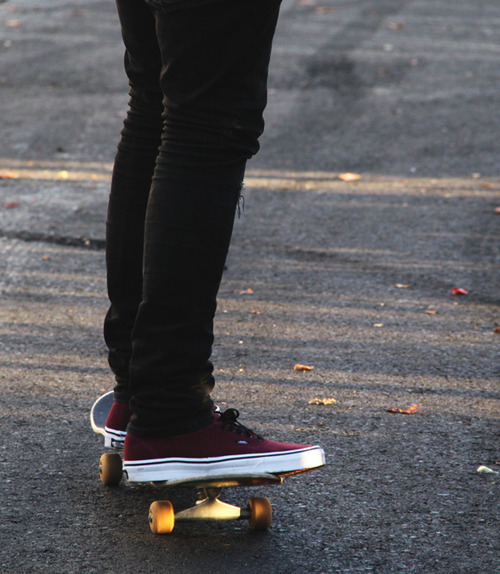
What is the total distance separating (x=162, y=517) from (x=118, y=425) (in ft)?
1.02

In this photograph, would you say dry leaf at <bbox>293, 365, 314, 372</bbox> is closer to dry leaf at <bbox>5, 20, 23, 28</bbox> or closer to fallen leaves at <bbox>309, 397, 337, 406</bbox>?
fallen leaves at <bbox>309, 397, 337, 406</bbox>

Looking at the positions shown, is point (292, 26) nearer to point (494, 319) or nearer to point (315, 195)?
point (315, 195)

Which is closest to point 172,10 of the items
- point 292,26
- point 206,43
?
point 206,43

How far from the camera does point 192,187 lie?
178cm

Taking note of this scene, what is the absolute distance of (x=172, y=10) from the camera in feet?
5.54

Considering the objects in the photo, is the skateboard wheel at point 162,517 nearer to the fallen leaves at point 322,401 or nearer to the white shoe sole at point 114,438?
the white shoe sole at point 114,438

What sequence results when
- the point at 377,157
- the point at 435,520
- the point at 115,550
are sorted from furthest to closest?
the point at 377,157 → the point at 435,520 → the point at 115,550

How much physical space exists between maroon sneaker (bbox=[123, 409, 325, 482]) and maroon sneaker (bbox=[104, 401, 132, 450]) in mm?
215

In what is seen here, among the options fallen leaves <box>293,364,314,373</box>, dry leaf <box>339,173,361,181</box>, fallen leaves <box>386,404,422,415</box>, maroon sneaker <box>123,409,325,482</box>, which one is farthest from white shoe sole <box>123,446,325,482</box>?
dry leaf <box>339,173,361,181</box>

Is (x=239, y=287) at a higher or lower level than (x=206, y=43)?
lower

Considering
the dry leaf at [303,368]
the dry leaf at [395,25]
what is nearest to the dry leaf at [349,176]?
the dry leaf at [303,368]

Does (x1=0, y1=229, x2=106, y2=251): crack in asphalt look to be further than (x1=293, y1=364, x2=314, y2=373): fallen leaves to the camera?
Yes

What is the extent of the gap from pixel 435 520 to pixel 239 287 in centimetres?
182

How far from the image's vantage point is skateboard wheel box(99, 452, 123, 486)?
2035mm
